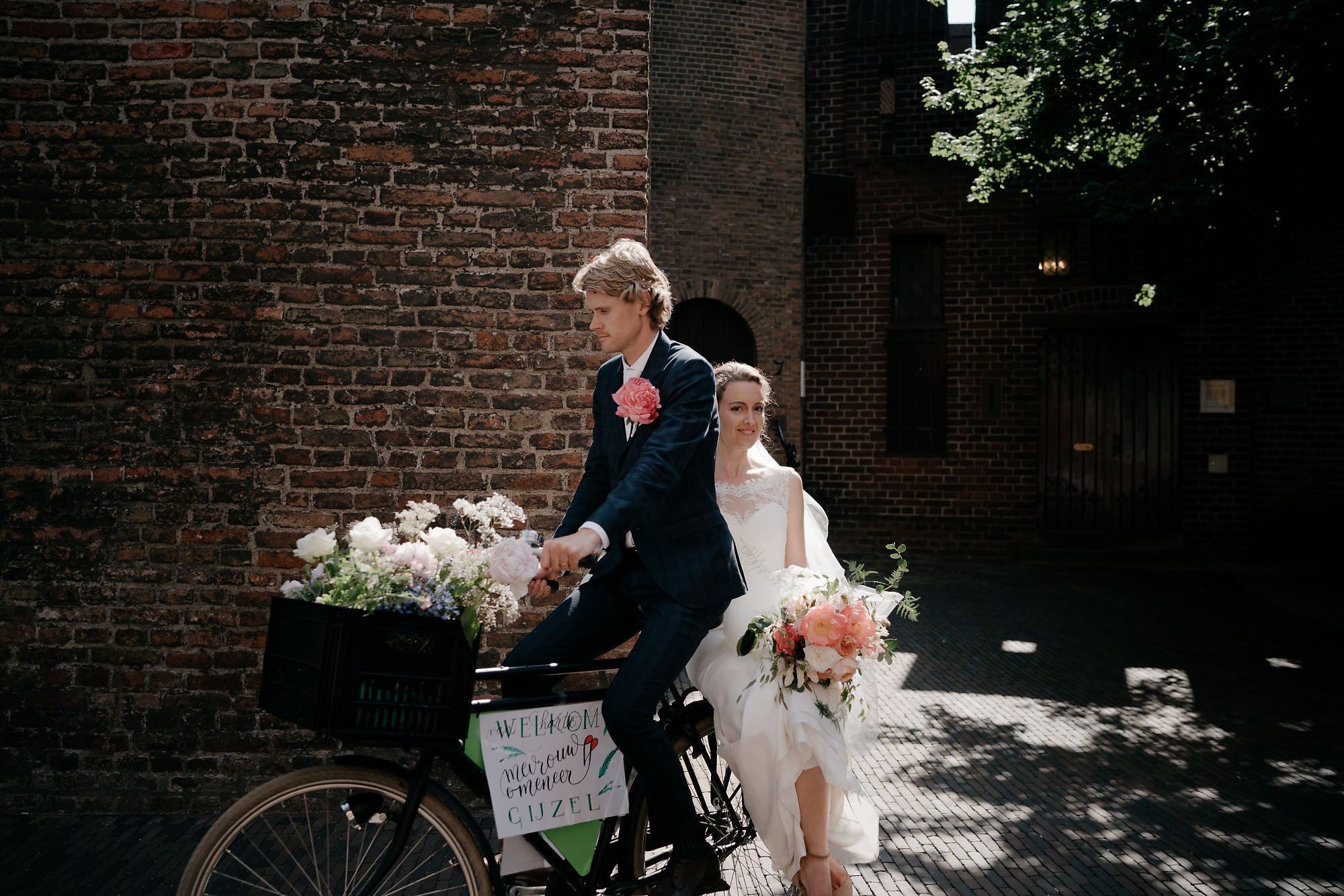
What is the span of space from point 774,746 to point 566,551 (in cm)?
102

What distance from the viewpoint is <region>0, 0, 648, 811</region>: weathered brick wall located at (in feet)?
12.2

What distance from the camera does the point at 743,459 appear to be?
338cm

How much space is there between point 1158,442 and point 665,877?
458 inches

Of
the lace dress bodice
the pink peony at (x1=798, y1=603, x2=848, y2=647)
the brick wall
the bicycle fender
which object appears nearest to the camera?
the bicycle fender

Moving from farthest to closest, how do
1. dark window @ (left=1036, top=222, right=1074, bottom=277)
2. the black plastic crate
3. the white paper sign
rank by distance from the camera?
dark window @ (left=1036, top=222, right=1074, bottom=277) < the white paper sign < the black plastic crate

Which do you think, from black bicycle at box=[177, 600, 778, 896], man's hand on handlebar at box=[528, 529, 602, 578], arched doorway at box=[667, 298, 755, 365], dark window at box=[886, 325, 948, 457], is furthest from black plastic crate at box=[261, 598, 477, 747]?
dark window at box=[886, 325, 948, 457]

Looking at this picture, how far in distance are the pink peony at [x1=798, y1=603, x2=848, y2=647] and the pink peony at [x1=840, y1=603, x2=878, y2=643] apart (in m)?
0.02

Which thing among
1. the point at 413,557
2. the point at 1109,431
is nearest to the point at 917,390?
the point at 1109,431

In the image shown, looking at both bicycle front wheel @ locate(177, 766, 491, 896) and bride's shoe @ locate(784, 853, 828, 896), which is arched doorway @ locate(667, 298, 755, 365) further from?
bicycle front wheel @ locate(177, 766, 491, 896)

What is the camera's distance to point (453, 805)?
7.33 feet

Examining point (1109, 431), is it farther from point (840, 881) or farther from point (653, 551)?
point (653, 551)

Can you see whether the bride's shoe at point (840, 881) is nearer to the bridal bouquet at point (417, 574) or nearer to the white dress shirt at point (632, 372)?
the white dress shirt at point (632, 372)

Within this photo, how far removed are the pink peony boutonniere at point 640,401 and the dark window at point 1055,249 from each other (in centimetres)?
1112

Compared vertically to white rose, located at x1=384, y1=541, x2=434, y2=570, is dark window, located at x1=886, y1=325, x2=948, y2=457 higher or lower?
higher
